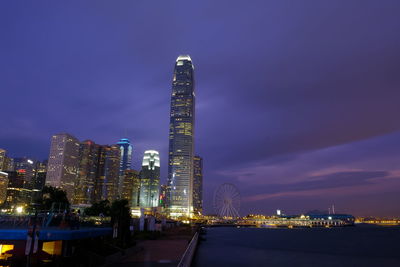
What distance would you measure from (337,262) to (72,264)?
5119 centimetres

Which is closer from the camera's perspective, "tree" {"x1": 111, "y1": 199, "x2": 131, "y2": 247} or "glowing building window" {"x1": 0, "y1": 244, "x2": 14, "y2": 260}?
"glowing building window" {"x1": 0, "y1": 244, "x2": 14, "y2": 260}

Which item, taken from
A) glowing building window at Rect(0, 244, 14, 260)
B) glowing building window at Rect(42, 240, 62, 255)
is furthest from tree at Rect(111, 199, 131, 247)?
glowing building window at Rect(0, 244, 14, 260)

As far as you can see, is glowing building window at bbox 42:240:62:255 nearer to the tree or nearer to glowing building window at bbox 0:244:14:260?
glowing building window at bbox 0:244:14:260

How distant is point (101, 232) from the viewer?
1286 inches

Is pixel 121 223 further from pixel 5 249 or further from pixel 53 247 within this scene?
pixel 5 249

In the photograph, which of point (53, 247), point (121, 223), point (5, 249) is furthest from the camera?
point (121, 223)

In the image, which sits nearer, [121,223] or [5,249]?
[5,249]

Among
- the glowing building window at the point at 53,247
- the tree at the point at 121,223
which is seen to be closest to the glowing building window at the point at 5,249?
the glowing building window at the point at 53,247

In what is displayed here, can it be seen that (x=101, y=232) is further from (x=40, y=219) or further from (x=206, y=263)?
(x=206, y=263)

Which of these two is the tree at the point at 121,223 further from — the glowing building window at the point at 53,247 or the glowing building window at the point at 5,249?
the glowing building window at the point at 5,249

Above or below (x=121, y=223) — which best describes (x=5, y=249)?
below

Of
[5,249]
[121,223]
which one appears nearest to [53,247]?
[5,249]

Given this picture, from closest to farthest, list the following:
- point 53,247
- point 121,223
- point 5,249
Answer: point 5,249 < point 53,247 < point 121,223

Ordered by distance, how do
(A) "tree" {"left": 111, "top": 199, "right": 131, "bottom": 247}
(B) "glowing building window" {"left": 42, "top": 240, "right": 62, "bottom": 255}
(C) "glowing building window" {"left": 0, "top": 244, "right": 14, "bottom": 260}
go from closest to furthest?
(C) "glowing building window" {"left": 0, "top": 244, "right": 14, "bottom": 260}, (B) "glowing building window" {"left": 42, "top": 240, "right": 62, "bottom": 255}, (A) "tree" {"left": 111, "top": 199, "right": 131, "bottom": 247}
